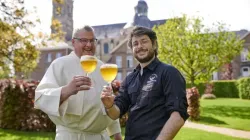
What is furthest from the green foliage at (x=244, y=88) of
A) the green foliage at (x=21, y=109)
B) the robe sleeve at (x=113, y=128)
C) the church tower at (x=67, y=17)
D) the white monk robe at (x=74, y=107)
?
the church tower at (x=67, y=17)

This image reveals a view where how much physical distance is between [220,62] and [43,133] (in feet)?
55.3

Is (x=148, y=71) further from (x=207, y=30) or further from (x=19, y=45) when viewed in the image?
(x=207, y=30)

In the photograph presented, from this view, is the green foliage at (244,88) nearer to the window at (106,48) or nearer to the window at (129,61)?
the window at (129,61)

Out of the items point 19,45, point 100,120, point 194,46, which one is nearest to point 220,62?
point 194,46

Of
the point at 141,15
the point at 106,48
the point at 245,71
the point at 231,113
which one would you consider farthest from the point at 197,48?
the point at 141,15

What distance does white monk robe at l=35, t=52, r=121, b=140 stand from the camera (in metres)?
3.06

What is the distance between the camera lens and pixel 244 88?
30.8 m

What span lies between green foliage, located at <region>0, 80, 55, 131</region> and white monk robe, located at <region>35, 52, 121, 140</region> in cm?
767

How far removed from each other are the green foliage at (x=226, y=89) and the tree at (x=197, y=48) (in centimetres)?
1155

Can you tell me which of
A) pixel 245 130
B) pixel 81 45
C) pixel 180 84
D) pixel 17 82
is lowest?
pixel 245 130

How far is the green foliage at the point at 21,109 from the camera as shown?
1050 cm

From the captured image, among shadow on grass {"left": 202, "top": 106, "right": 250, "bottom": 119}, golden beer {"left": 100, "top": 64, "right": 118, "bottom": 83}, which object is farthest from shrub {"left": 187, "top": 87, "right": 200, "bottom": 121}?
golden beer {"left": 100, "top": 64, "right": 118, "bottom": 83}

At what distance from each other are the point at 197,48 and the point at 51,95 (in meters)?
20.9

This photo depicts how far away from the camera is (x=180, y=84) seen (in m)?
2.35
